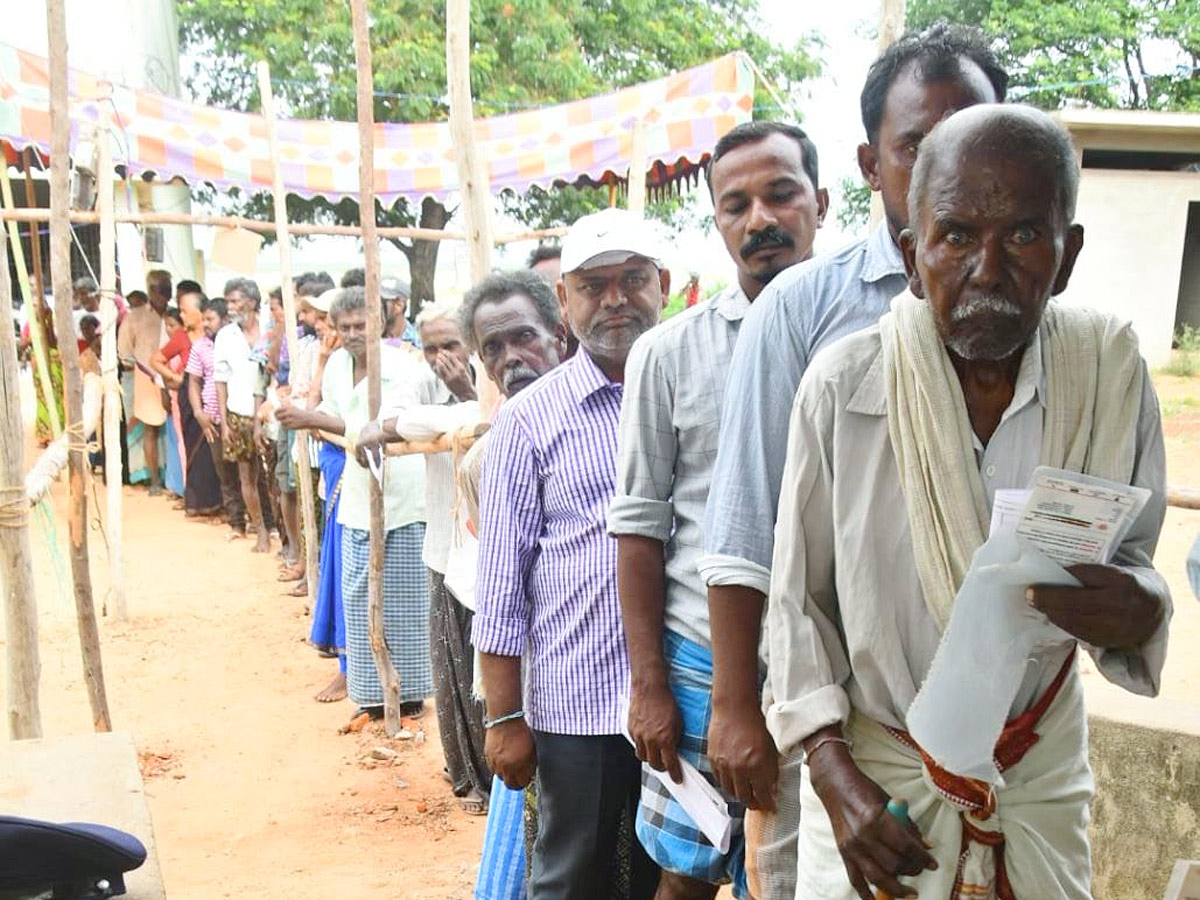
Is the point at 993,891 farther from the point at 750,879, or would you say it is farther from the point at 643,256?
the point at 643,256

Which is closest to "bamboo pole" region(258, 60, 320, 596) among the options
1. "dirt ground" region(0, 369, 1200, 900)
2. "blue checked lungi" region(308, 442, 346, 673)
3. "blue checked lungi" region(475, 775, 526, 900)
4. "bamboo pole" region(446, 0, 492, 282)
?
"blue checked lungi" region(308, 442, 346, 673)

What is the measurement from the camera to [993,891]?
4.63ft

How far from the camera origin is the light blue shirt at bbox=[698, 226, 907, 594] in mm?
1701

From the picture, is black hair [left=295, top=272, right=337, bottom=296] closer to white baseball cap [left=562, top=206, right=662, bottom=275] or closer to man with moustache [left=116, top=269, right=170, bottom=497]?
man with moustache [left=116, top=269, right=170, bottom=497]

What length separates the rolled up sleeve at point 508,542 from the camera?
95.0 inches

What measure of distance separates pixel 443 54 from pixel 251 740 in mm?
12694

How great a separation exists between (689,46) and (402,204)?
198 inches

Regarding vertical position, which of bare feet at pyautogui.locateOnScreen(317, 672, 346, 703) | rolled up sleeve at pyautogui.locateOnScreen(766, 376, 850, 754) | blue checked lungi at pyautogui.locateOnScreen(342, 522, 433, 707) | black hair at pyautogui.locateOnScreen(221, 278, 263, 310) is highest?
black hair at pyautogui.locateOnScreen(221, 278, 263, 310)

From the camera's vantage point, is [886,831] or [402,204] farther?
[402,204]

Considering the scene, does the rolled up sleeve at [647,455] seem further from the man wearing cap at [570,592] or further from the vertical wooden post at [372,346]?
the vertical wooden post at [372,346]

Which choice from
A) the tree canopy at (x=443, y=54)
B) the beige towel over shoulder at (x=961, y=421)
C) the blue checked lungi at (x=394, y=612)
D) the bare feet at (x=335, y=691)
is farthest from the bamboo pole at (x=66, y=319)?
the tree canopy at (x=443, y=54)

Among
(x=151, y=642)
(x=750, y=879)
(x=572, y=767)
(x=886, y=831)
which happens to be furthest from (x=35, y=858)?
(x=151, y=642)

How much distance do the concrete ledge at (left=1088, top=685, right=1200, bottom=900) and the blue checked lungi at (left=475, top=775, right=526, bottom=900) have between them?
1.44m

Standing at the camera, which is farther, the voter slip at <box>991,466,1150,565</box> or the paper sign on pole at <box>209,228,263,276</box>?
the paper sign on pole at <box>209,228,263,276</box>
